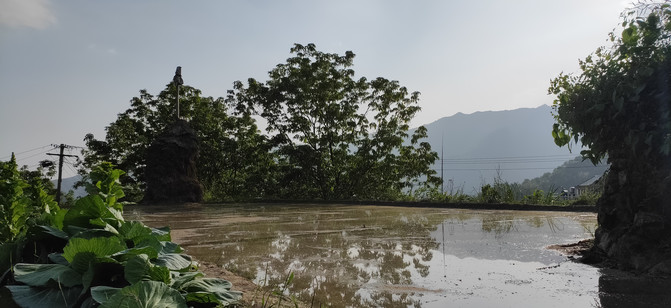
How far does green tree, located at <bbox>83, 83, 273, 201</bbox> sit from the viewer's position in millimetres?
16781

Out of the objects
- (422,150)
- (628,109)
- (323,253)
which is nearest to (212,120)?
(422,150)

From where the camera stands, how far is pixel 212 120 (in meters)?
17.6

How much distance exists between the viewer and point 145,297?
4.47ft

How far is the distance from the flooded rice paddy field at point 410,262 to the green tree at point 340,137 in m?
8.69

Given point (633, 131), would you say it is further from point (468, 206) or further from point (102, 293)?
point (468, 206)

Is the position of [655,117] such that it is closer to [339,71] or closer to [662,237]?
[662,237]

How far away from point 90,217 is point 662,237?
11.4 ft

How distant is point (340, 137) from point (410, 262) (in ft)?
38.1

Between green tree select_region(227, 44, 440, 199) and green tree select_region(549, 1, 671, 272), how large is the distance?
35.6ft

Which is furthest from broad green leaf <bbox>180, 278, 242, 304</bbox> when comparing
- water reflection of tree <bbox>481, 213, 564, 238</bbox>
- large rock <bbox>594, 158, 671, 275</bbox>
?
water reflection of tree <bbox>481, 213, 564, 238</bbox>

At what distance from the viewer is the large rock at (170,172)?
10.9 meters

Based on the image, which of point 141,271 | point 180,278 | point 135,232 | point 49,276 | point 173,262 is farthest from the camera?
point 135,232

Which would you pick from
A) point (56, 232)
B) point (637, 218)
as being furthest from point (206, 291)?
point (637, 218)

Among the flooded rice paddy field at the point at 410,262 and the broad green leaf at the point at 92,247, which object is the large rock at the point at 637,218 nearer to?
the flooded rice paddy field at the point at 410,262
